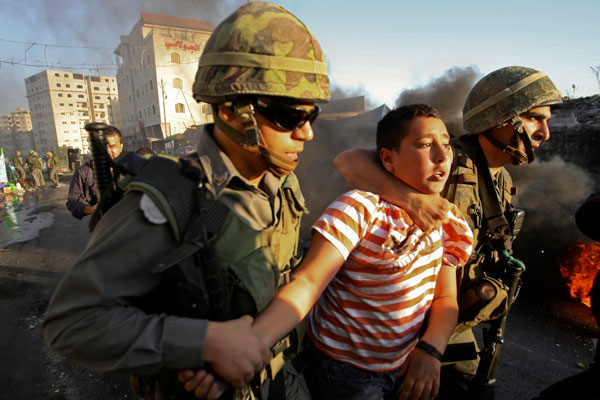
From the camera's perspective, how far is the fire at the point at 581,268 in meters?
4.86

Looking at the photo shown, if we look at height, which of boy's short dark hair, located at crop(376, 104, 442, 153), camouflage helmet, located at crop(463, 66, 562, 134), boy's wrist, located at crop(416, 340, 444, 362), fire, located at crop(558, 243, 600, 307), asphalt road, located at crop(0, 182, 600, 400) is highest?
camouflage helmet, located at crop(463, 66, 562, 134)

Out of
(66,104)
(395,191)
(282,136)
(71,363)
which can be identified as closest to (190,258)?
(282,136)

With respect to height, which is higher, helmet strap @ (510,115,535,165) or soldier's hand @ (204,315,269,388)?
helmet strap @ (510,115,535,165)

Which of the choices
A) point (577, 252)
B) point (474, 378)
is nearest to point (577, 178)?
point (577, 252)

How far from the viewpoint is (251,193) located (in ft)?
4.48

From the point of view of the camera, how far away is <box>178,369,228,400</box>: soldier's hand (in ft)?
3.31

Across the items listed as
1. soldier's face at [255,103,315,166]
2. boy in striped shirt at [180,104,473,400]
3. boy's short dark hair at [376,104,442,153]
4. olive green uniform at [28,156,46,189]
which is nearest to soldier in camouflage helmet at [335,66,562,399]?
boy's short dark hair at [376,104,442,153]

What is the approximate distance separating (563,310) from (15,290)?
800cm

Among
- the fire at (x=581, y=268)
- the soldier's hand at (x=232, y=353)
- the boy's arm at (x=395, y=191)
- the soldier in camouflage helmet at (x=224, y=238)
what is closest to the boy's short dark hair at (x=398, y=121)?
the boy's arm at (x=395, y=191)

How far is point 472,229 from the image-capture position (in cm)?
214

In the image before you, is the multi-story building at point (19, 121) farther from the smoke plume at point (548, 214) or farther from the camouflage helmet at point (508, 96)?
the camouflage helmet at point (508, 96)

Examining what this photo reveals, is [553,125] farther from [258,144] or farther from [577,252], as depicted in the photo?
[258,144]

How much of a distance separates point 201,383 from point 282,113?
3.27 ft

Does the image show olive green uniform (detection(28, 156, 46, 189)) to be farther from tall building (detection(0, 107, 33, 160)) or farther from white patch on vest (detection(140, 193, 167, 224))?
tall building (detection(0, 107, 33, 160))
